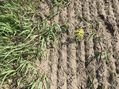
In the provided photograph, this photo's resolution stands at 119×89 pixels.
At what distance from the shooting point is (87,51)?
Answer: 3590mm

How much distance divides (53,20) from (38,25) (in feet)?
0.75

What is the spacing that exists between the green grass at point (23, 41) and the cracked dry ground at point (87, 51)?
13cm

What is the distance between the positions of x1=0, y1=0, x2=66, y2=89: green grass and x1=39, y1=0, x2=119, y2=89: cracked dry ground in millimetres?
125

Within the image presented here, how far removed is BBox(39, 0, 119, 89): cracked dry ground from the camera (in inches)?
133

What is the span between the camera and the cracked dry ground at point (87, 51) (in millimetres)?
3371

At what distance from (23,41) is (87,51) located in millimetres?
729

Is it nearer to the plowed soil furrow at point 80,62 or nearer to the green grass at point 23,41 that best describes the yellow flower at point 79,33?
the plowed soil furrow at point 80,62

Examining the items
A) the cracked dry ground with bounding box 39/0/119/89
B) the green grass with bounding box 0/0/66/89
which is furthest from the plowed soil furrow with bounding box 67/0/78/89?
the green grass with bounding box 0/0/66/89

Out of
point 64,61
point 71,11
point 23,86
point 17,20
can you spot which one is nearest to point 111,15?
point 71,11

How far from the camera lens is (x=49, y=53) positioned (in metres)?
3.61

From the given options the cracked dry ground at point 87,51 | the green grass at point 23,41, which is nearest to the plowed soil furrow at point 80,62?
the cracked dry ground at point 87,51

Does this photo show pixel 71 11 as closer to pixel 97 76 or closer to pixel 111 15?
pixel 111 15

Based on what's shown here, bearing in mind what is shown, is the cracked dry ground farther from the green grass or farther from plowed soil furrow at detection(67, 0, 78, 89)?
the green grass

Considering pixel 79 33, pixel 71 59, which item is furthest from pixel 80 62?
pixel 79 33
